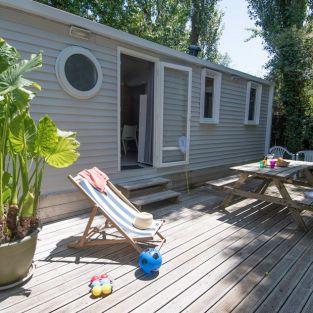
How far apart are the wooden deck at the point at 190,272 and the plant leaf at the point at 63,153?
3.26 feet

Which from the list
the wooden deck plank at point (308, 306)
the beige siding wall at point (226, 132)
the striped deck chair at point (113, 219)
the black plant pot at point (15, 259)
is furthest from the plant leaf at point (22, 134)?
the beige siding wall at point (226, 132)

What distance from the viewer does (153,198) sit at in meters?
4.05

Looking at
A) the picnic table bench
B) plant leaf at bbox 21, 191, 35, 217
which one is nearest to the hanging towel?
plant leaf at bbox 21, 191, 35, 217

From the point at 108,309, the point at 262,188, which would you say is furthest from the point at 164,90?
the point at 108,309

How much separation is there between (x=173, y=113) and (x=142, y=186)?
5.44ft

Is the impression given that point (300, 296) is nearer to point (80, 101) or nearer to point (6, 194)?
point (6, 194)

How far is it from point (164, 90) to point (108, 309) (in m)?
3.76

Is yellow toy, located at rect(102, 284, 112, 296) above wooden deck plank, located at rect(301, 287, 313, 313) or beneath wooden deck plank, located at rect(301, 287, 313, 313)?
above

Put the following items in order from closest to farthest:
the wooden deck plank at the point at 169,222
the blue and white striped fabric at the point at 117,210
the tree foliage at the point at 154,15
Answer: the wooden deck plank at the point at 169,222, the blue and white striped fabric at the point at 117,210, the tree foliage at the point at 154,15

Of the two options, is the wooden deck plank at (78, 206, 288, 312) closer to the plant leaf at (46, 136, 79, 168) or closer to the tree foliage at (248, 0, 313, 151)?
the plant leaf at (46, 136, 79, 168)

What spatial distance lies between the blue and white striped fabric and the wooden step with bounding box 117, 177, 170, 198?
2.91 ft

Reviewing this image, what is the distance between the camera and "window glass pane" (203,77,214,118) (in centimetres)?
591

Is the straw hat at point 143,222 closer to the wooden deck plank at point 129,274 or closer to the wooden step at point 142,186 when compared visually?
the wooden deck plank at point 129,274

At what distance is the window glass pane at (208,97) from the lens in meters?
5.91
